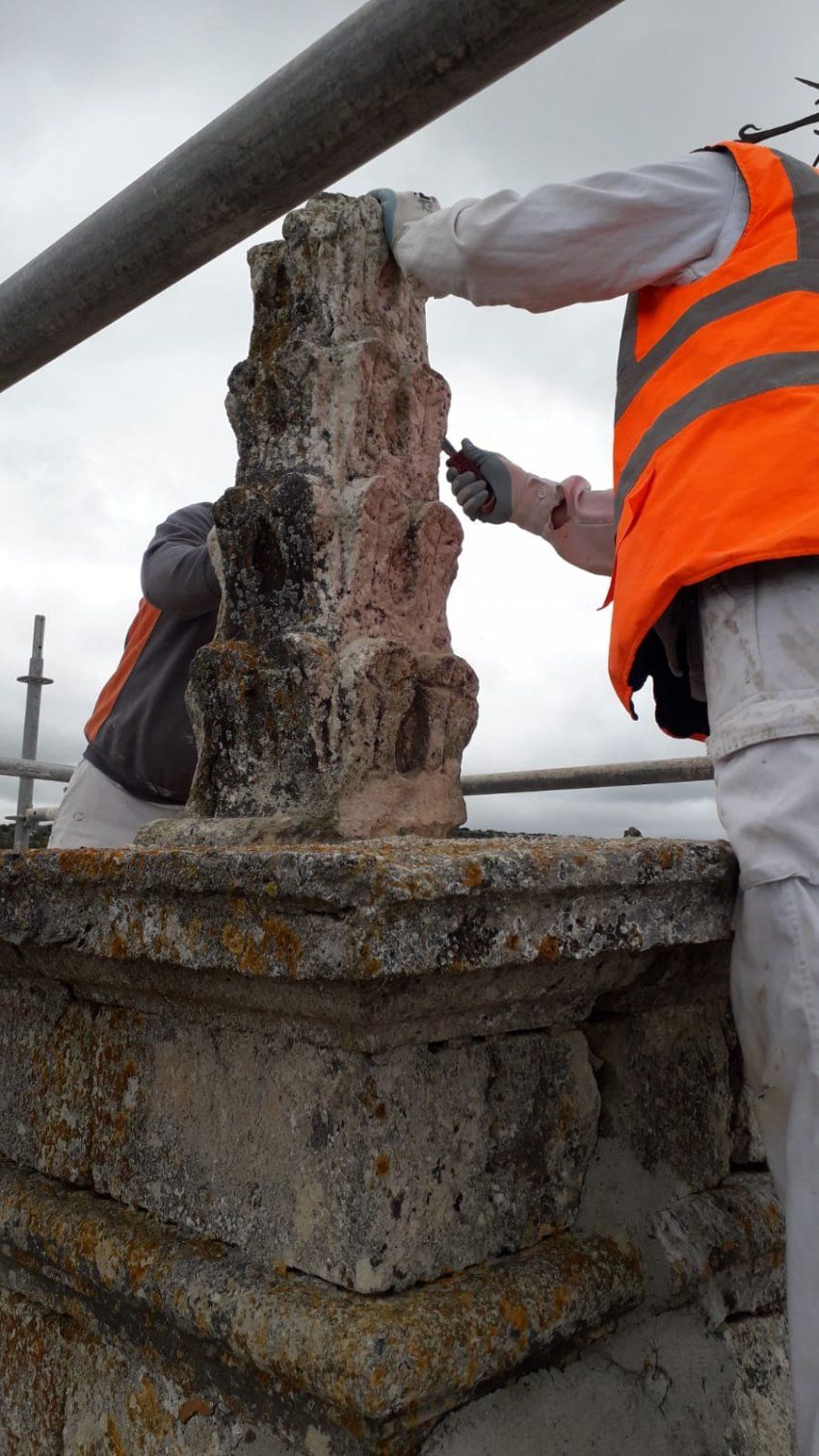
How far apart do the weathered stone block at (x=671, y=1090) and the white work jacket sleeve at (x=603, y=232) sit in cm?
111

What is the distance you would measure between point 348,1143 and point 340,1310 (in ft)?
0.58

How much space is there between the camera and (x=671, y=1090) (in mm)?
1782

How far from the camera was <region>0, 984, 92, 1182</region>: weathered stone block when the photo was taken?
1.78 metres

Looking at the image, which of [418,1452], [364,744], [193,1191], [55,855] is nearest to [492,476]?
[364,744]

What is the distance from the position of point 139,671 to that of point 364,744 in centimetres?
128

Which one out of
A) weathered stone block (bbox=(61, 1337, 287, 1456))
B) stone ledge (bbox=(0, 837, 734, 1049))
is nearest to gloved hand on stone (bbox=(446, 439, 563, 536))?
stone ledge (bbox=(0, 837, 734, 1049))

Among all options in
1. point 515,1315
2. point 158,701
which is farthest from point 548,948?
point 158,701

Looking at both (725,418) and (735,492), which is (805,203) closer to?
(725,418)

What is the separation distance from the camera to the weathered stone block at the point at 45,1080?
1777 mm

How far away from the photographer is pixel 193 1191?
61.7 inches

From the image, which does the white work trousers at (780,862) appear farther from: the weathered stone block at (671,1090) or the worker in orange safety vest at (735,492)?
the weathered stone block at (671,1090)

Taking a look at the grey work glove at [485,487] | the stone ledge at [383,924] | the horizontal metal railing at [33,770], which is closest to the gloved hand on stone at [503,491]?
the grey work glove at [485,487]

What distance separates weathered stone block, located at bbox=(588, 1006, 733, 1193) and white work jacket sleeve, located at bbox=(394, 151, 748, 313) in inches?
43.8

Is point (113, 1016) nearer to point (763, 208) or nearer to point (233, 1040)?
point (233, 1040)
